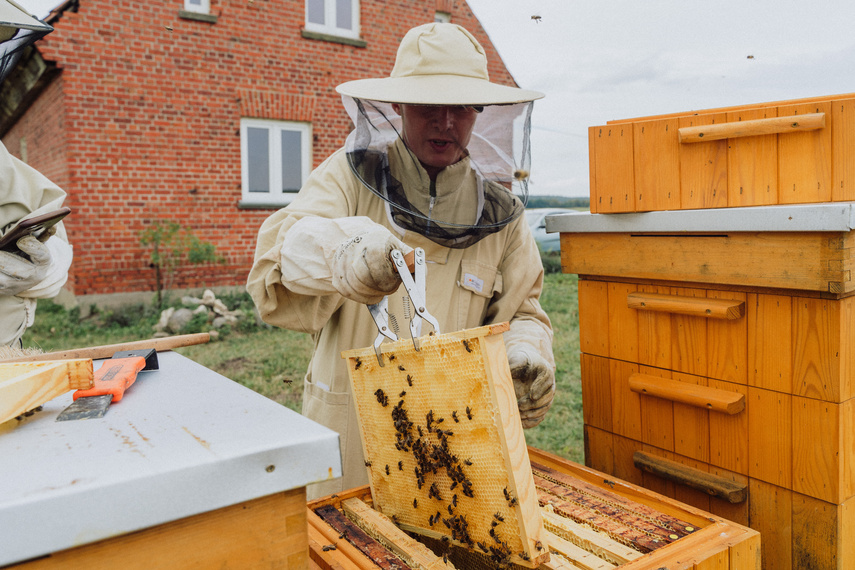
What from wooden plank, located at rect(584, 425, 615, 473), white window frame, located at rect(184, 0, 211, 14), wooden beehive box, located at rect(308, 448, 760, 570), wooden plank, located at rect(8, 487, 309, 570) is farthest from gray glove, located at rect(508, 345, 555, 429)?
white window frame, located at rect(184, 0, 211, 14)

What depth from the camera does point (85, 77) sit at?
7.66 meters

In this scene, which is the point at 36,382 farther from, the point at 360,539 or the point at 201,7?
the point at 201,7

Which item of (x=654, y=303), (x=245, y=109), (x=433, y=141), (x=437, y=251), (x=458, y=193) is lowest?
(x=654, y=303)

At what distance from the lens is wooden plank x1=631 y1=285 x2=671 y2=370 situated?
172 cm

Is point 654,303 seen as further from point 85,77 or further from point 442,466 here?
point 85,77

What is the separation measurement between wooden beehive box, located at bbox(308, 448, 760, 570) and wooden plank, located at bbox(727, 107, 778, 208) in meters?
0.77

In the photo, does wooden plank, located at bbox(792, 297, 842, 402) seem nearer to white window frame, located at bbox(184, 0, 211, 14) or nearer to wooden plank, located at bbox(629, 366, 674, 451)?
wooden plank, located at bbox(629, 366, 674, 451)

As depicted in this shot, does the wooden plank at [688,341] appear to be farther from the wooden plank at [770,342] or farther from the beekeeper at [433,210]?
the beekeeper at [433,210]

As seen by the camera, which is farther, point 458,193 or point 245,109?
point 245,109

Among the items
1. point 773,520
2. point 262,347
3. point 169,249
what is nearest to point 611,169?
point 773,520

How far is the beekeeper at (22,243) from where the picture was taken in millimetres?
2184

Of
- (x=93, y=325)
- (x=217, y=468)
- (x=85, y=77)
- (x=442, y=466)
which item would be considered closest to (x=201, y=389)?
(x=217, y=468)

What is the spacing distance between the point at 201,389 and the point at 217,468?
14.2 inches

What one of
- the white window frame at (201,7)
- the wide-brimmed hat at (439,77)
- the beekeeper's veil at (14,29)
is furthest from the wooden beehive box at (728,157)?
the white window frame at (201,7)
